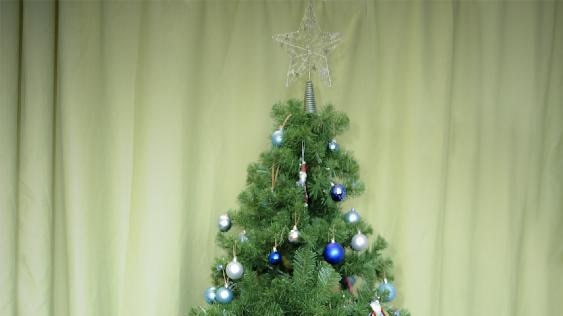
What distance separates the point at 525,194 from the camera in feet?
4.65

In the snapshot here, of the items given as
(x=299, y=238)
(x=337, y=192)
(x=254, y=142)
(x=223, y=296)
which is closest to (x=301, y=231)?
(x=299, y=238)

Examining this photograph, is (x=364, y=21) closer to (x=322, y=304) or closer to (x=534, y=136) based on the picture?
(x=534, y=136)

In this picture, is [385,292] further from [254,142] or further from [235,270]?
[254,142]

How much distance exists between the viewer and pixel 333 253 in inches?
38.9

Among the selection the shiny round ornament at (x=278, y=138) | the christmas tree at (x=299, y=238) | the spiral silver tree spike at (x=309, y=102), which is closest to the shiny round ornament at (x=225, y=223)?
the christmas tree at (x=299, y=238)

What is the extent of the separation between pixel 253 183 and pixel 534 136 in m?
0.92

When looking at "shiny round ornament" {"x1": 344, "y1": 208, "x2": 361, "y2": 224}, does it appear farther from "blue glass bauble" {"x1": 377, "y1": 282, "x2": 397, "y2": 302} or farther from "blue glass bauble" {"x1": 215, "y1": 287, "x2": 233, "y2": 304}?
"blue glass bauble" {"x1": 215, "y1": 287, "x2": 233, "y2": 304}

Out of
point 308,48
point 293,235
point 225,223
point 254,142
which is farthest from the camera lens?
point 254,142

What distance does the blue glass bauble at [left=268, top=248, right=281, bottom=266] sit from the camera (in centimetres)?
100

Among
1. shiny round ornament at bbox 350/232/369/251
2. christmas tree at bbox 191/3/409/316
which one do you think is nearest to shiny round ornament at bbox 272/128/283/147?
christmas tree at bbox 191/3/409/316

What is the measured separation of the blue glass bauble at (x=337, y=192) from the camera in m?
1.04

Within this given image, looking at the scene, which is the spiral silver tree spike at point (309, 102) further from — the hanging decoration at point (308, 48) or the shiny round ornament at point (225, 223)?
the shiny round ornament at point (225, 223)

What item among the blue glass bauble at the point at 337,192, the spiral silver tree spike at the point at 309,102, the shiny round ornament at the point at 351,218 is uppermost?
the spiral silver tree spike at the point at 309,102

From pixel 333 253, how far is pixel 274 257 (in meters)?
0.13
